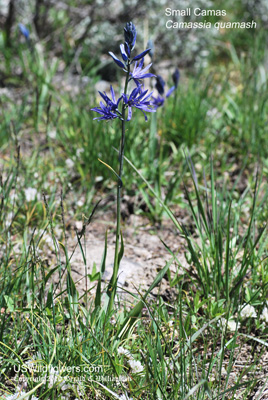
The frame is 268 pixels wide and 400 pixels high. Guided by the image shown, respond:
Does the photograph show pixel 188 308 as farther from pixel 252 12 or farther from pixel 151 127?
pixel 252 12

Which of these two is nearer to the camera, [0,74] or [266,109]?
[266,109]

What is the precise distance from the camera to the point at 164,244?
1.82 metres

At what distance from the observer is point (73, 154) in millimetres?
3080

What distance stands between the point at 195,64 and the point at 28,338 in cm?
417

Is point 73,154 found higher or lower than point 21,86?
lower

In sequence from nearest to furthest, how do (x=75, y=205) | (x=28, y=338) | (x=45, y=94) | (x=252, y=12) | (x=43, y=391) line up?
(x=43, y=391)
(x=28, y=338)
(x=75, y=205)
(x=45, y=94)
(x=252, y=12)

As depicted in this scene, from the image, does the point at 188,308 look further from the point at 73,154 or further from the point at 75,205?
the point at 73,154

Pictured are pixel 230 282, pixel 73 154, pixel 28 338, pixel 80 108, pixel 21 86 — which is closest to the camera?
pixel 28 338

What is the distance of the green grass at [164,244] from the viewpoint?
5.39 ft

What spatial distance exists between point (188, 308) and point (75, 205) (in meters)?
1.15

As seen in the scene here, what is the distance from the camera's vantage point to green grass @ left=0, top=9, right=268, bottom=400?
5.39 feet

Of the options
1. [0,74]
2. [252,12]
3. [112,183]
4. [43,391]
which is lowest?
[43,391]

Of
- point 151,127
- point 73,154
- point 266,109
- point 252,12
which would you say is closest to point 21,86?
point 73,154

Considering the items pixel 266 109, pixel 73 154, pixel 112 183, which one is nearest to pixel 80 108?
pixel 73 154
